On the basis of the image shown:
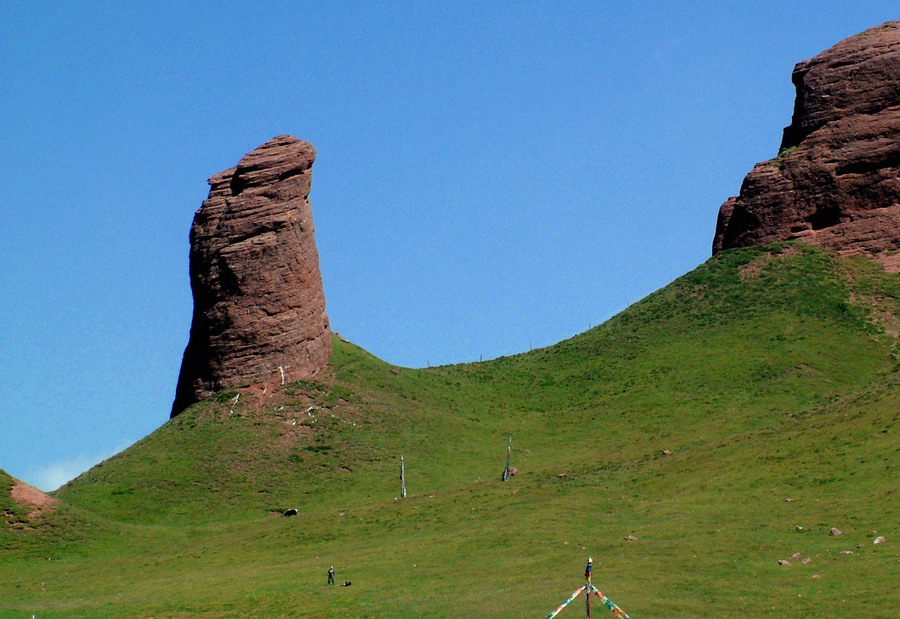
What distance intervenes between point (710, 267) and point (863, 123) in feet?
50.0

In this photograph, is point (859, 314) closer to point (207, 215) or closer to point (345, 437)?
point (345, 437)

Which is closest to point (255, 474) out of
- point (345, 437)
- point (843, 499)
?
point (345, 437)

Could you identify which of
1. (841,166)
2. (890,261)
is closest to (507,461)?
(890,261)

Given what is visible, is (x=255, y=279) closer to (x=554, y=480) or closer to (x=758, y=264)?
(x=554, y=480)

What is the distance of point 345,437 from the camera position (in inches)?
3339

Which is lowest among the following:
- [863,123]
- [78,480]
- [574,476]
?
[574,476]

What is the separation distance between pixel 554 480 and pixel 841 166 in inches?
1632

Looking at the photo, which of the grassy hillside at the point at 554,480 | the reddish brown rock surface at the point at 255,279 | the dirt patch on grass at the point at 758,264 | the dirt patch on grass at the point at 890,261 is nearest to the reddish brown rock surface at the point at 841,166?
→ the dirt patch on grass at the point at 890,261

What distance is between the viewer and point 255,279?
8700 centimetres

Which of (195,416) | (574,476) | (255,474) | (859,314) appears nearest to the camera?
(574,476)

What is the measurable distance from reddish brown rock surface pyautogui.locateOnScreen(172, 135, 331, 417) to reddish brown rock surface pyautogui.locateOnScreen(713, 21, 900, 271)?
34.6 m

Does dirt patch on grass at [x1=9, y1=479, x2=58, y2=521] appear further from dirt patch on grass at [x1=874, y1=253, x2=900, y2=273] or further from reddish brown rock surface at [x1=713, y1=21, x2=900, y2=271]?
dirt patch on grass at [x1=874, y1=253, x2=900, y2=273]

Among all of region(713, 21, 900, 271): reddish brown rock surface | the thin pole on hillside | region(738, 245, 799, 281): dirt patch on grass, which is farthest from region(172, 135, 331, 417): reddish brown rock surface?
region(713, 21, 900, 271): reddish brown rock surface

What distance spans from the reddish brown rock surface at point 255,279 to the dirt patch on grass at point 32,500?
16.5 metres
